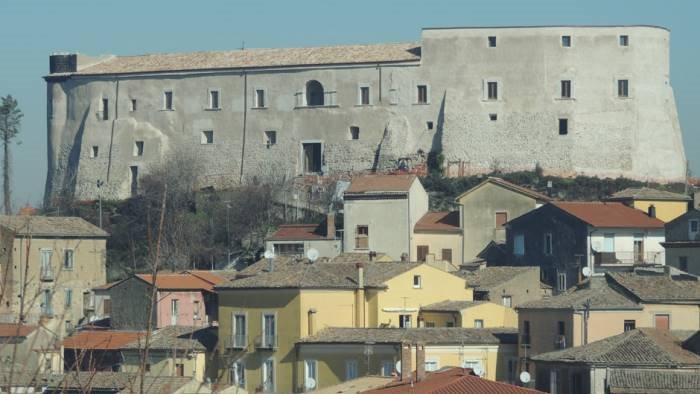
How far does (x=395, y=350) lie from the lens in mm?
33812

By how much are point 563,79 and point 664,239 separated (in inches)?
667

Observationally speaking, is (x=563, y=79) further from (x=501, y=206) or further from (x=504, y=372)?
(x=504, y=372)

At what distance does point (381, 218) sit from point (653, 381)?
32.4 m

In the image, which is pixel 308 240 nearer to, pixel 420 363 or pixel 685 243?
pixel 685 243

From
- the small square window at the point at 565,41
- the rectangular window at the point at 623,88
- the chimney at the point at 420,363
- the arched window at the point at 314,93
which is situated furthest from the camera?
the arched window at the point at 314,93

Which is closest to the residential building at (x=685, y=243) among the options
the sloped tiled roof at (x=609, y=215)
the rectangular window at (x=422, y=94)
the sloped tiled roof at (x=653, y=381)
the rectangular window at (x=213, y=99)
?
the sloped tiled roof at (x=609, y=215)

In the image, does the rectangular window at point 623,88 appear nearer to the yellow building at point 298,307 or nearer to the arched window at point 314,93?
the arched window at point 314,93

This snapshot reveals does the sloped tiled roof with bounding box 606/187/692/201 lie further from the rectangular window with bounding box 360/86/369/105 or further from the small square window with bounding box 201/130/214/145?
the small square window with bounding box 201/130/214/145

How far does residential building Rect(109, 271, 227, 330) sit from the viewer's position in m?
45.3

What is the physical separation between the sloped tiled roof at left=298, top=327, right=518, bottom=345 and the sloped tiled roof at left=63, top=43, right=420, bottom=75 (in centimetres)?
3422

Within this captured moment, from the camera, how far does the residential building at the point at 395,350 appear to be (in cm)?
3406

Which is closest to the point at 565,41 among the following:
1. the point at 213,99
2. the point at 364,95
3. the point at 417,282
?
the point at 364,95

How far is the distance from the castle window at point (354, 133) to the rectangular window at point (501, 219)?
1228 centimetres

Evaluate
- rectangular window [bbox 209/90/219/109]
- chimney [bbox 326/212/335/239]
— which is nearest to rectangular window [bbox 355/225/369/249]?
chimney [bbox 326/212/335/239]
